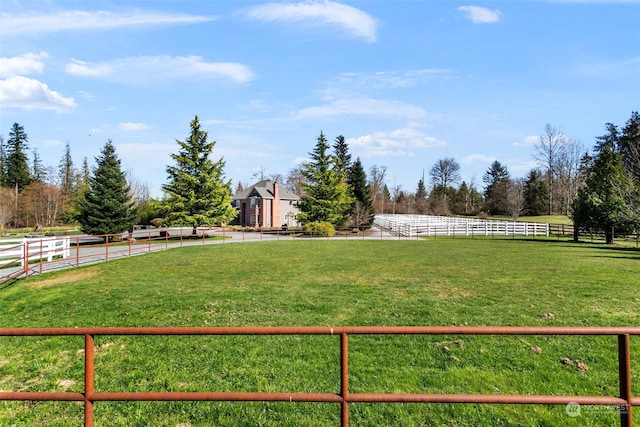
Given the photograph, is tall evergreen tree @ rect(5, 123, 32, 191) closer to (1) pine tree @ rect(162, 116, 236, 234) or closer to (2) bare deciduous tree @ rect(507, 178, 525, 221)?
(1) pine tree @ rect(162, 116, 236, 234)

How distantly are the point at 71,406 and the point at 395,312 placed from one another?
243 inches

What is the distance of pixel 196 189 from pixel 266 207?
71.0 feet

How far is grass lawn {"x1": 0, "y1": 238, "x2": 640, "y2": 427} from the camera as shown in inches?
177

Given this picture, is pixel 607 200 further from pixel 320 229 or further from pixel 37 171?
pixel 37 171

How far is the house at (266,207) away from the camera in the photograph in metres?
60.0

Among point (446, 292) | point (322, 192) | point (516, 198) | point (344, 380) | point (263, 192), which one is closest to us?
point (344, 380)

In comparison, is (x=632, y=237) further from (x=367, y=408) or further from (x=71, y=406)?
(x=71, y=406)

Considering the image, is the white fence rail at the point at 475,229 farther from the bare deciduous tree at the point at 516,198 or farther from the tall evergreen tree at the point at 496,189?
the tall evergreen tree at the point at 496,189

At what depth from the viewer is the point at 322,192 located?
44312 mm

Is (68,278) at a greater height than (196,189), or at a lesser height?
lesser

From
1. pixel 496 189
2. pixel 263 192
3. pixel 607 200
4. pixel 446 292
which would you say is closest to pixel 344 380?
pixel 446 292

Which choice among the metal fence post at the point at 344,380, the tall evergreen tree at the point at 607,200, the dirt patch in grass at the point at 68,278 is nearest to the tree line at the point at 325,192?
the tall evergreen tree at the point at 607,200

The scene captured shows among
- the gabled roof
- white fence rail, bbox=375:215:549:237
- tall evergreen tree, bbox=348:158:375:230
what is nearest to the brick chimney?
the gabled roof

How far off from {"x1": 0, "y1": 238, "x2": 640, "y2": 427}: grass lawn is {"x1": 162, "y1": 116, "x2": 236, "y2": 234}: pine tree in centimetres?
2461
